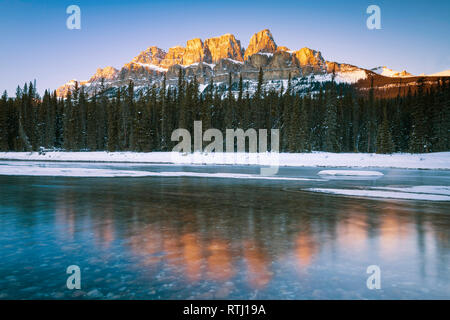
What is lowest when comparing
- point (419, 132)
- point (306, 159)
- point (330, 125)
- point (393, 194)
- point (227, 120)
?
point (393, 194)

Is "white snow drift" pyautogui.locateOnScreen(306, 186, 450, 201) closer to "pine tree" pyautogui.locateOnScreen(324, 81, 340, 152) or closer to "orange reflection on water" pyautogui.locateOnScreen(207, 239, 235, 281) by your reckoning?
"orange reflection on water" pyautogui.locateOnScreen(207, 239, 235, 281)

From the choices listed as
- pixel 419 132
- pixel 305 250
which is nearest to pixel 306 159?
pixel 419 132

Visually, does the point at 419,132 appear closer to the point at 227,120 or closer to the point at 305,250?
the point at 227,120

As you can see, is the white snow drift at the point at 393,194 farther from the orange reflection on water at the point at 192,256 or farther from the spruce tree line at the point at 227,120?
the spruce tree line at the point at 227,120

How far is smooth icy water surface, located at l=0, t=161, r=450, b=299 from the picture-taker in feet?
15.6

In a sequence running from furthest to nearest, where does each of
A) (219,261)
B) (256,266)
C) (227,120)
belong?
(227,120)
(219,261)
(256,266)

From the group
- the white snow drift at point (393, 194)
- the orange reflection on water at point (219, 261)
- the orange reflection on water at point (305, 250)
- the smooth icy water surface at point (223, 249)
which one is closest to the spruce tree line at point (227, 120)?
the white snow drift at point (393, 194)

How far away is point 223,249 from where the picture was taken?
266 inches

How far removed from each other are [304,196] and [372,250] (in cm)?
838

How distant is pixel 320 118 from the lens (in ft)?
281

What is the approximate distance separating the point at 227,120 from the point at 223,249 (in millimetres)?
67672

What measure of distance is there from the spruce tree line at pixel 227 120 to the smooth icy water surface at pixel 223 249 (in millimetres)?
57732

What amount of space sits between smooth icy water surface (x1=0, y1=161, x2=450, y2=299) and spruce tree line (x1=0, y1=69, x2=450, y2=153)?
57.7 m

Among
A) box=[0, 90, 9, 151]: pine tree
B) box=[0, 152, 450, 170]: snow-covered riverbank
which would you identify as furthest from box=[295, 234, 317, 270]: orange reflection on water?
box=[0, 90, 9, 151]: pine tree
